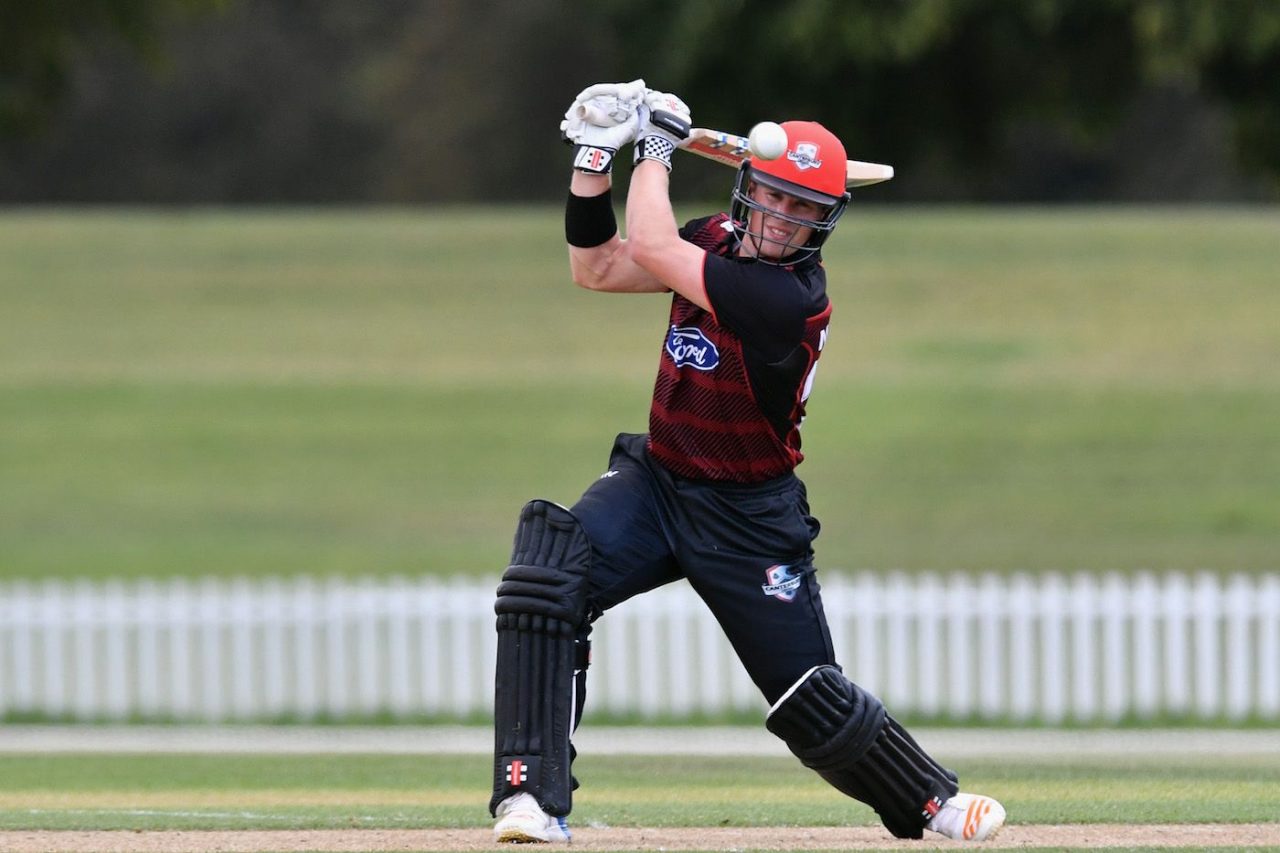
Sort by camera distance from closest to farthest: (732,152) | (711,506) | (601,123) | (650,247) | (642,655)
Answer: (650,247), (601,123), (711,506), (732,152), (642,655)

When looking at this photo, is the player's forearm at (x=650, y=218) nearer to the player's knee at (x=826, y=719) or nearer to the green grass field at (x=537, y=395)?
the player's knee at (x=826, y=719)

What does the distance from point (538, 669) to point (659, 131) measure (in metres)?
1.43

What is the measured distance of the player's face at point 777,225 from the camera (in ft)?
17.5

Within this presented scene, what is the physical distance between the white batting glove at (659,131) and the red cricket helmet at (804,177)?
19cm

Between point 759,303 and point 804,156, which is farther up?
point 804,156

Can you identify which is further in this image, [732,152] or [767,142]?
[732,152]

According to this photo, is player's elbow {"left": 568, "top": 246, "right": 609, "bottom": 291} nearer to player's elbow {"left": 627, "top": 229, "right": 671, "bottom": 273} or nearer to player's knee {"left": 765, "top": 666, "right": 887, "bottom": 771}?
player's elbow {"left": 627, "top": 229, "right": 671, "bottom": 273}

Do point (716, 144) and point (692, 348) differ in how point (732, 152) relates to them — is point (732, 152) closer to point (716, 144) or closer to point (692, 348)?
point (716, 144)

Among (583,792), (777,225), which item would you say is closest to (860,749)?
(777,225)

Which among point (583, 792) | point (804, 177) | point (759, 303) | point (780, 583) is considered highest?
point (804, 177)

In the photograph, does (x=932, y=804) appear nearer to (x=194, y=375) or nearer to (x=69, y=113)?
(x=194, y=375)

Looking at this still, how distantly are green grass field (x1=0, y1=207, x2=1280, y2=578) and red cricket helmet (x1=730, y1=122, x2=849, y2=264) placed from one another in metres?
9.97

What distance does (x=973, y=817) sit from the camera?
220 inches

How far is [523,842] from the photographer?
5.20m
